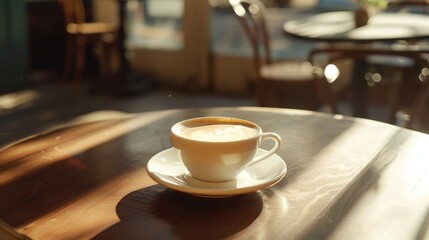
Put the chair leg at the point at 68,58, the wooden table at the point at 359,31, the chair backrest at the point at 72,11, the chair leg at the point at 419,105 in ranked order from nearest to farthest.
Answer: the chair leg at the point at 419,105 → the wooden table at the point at 359,31 → the chair backrest at the point at 72,11 → the chair leg at the point at 68,58

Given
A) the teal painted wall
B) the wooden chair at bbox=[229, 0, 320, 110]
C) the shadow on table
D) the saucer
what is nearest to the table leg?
the wooden chair at bbox=[229, 0, 320, 110]

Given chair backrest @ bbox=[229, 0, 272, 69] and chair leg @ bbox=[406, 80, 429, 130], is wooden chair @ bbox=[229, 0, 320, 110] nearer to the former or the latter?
chair backrest @ bbox=[229, 0, 272, 69]

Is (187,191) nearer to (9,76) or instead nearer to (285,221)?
(285,221)

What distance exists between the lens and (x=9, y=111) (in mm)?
3816

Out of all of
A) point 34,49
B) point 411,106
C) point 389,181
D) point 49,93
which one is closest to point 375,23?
point 411,106

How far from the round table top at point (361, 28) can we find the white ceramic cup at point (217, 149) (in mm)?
1635

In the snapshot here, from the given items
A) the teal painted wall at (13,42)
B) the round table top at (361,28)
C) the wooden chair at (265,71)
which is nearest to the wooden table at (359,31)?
the round table top at (361,28)

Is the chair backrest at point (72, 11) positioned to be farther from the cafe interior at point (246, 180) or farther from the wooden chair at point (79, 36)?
the cafe interior at point (246, 180)

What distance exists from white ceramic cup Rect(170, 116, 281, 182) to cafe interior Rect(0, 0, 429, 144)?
2.65 meters

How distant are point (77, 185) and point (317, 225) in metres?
0.37

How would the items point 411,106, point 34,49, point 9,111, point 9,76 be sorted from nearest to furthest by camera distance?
point 411,106 < point 9,111 < point 9,76 < point 34,49

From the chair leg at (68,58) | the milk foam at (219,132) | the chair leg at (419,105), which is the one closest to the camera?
the milk foam at (219,132)

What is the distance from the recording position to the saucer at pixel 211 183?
32.2 inches

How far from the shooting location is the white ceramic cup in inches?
32.1
